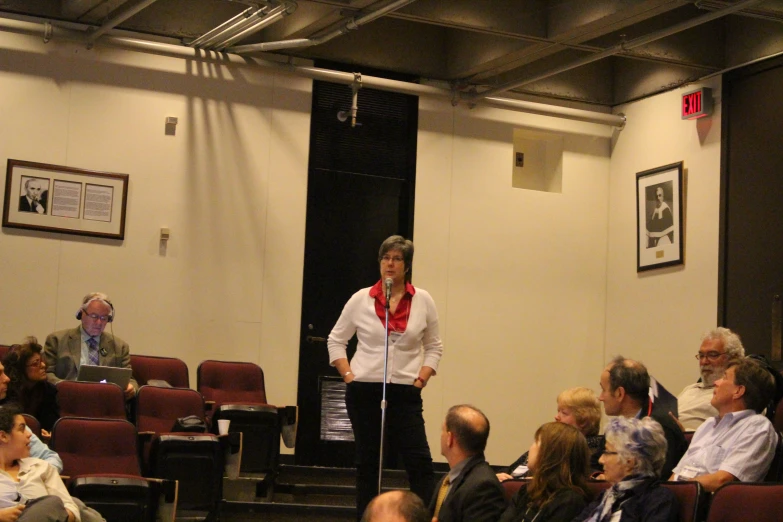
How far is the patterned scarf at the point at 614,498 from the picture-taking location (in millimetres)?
3535

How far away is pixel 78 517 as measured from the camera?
4.62 metres

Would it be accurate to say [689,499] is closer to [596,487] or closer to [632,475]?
[632,475]

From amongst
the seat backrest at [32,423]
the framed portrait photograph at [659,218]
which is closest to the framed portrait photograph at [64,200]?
the seat backrest at [32,423]

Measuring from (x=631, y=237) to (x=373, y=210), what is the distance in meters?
2.14

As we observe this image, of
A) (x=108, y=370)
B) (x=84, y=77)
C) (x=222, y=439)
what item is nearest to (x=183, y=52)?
(x=84, y=77)

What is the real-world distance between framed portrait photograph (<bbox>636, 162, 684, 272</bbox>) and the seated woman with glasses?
185 inches

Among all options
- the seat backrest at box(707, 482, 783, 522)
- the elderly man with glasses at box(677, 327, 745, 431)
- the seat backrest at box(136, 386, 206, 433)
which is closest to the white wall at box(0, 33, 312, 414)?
the seat backrest at box(136, 386, 206, 433)

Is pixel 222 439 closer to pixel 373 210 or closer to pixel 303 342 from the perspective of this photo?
pixel 303 342

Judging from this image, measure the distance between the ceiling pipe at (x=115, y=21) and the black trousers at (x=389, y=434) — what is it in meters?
3.20

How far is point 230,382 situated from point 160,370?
1.51ft

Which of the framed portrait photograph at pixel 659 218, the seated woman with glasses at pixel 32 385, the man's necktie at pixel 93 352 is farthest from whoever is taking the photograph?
the framed portrait photograph at pixel 659 218

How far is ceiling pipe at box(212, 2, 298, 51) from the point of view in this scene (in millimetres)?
6707

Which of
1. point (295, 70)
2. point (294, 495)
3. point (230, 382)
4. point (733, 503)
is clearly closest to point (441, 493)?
point (733, 503)

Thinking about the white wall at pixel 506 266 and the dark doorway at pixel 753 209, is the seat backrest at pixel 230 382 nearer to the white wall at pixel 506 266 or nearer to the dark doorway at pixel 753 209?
the white wall at pixel 506 266
